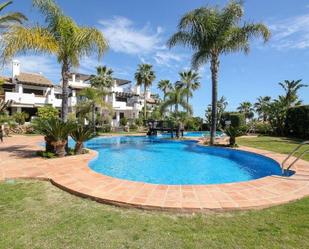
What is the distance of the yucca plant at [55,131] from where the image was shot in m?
9.68

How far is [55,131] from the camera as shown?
384 inches

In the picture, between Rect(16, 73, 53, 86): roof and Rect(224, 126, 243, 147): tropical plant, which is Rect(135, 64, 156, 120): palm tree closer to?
Rect(16, 73, 53, 86): roof

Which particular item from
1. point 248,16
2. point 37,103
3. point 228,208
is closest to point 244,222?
point 228,208

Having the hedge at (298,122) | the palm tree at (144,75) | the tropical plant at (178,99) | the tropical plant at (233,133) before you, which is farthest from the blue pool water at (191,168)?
the palm tree at (144,75)

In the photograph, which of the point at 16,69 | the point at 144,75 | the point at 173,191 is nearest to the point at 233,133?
the point at 173,191

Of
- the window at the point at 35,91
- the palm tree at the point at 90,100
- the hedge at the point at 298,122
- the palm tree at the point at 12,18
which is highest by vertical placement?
the palm tree at the point at 12,18

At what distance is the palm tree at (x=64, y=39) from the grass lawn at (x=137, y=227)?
726cm

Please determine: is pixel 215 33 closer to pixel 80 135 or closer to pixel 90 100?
pixel 80 135

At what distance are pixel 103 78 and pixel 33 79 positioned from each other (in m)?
9.74

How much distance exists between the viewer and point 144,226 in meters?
3.88

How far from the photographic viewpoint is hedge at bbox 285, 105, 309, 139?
20.8m

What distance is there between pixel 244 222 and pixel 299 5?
538 inches

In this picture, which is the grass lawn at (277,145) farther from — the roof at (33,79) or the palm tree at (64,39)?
the roof at (33,79)

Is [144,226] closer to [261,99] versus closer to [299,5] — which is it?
[299,5]
